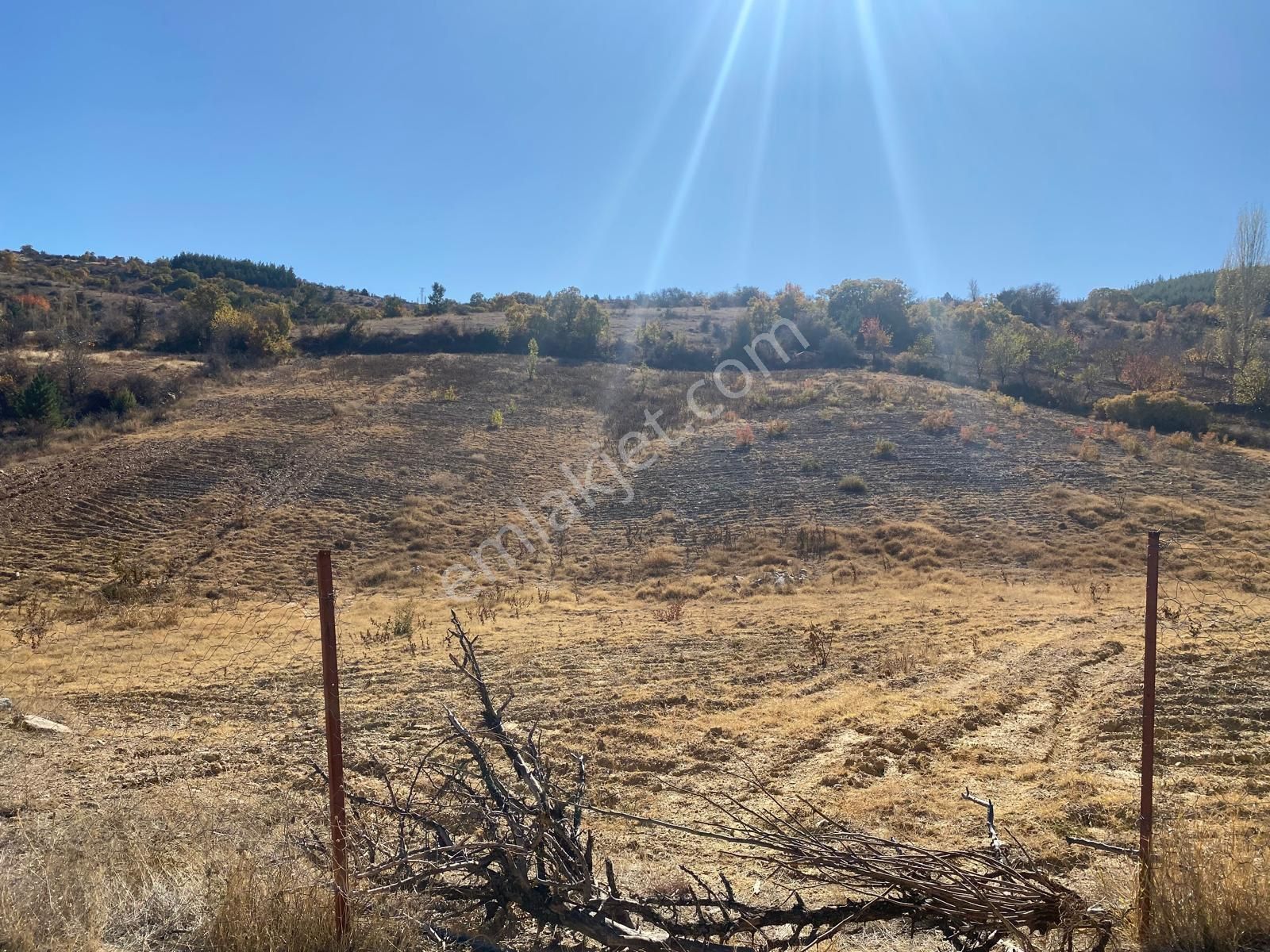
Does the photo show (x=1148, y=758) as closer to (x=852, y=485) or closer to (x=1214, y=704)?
(x=1214, y=704)

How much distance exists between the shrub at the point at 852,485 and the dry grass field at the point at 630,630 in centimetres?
37

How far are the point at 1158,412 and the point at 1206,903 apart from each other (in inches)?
1172

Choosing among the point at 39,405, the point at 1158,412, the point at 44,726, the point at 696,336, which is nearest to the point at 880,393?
the point at 1158,412

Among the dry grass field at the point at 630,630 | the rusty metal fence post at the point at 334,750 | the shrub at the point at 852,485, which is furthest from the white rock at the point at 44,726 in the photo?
the shrub at the point at 852,485

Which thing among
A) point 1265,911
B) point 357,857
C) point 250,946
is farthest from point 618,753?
point 1265,911

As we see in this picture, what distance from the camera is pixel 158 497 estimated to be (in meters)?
19.0

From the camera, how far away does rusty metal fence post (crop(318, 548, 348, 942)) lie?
2.72 meters

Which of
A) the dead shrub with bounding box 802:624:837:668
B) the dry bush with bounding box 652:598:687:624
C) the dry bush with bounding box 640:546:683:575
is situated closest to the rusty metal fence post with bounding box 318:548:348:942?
the dead shrub with bounding box 802:624:837:668

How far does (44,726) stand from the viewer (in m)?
6.24

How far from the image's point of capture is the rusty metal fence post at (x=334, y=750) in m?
2.72

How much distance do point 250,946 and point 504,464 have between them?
20.9m

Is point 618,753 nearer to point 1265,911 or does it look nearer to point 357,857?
point 357,857

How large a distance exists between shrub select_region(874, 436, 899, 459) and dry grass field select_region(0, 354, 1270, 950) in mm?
127

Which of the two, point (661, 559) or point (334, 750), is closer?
point (334, 750)
